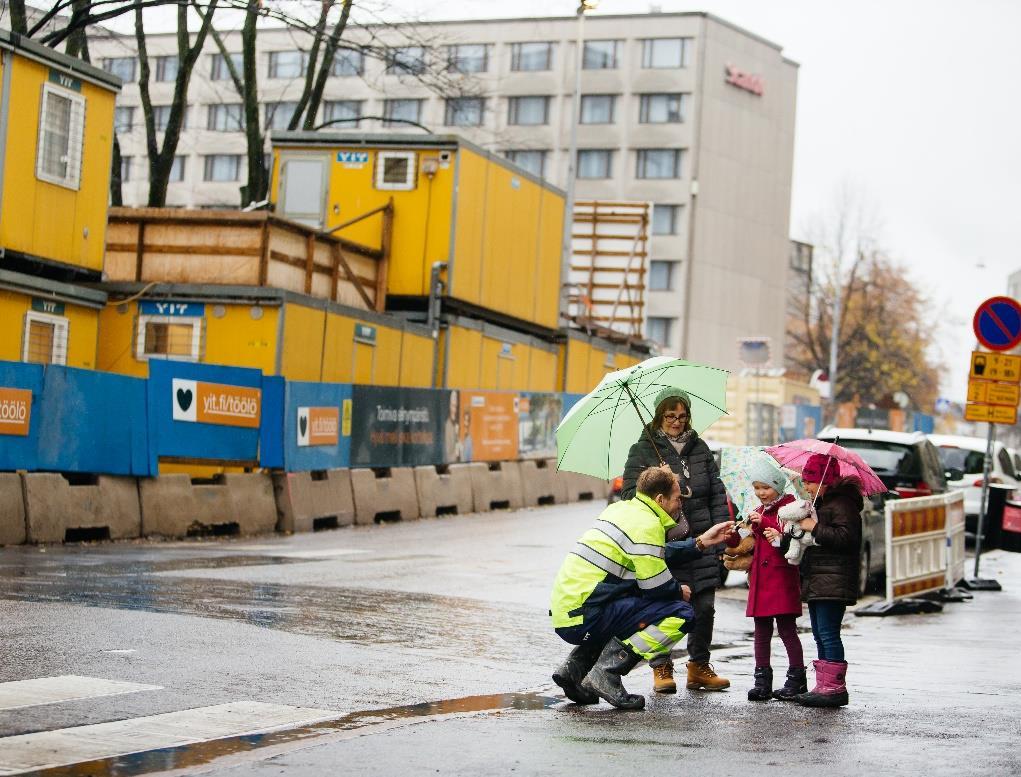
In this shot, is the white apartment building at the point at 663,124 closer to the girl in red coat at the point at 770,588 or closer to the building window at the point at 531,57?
the building window at the point at 531,57

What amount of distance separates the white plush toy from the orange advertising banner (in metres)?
10.8

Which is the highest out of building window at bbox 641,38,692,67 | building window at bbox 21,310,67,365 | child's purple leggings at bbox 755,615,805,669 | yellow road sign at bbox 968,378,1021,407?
building window at bbox 641,38,692,67

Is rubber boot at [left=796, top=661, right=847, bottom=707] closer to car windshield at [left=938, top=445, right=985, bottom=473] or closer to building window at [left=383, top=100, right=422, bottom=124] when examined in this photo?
car windshield at [left=938, top=445, right=985, bottom=473]

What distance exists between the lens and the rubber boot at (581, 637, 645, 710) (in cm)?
862

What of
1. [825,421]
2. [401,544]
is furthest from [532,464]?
[825,421]

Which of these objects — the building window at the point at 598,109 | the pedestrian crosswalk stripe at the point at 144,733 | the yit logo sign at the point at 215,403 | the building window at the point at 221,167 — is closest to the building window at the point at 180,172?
the building window at the point at 221,167

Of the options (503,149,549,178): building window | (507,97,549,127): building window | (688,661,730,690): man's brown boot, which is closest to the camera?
(688,661,730,690): man's brown boot

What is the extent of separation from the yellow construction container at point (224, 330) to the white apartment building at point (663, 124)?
55.0 metres

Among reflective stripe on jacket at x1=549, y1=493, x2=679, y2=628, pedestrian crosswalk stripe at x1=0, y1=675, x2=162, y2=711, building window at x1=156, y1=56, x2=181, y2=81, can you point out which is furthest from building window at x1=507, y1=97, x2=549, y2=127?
pedestrian crosswalk stripe at x1=0, y1=675, x2=162, y2=711

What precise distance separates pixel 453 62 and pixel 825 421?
4364 centimetres

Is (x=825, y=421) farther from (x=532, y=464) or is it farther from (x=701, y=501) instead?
(x=701, y=501)

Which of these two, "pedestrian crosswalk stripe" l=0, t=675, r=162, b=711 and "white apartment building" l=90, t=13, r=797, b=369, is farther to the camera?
"white apartment building" l=90, t=13, r=797, b=369

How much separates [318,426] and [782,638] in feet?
47.8

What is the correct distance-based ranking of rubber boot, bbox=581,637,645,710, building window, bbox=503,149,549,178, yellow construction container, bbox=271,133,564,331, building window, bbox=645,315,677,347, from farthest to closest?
building window, bbox=503,149,549,178 → building window, bbox=645,315,677,347 → yellow construction container, bbox=271,133,564,331 → rubber boot, bbox=581,637,645,710
